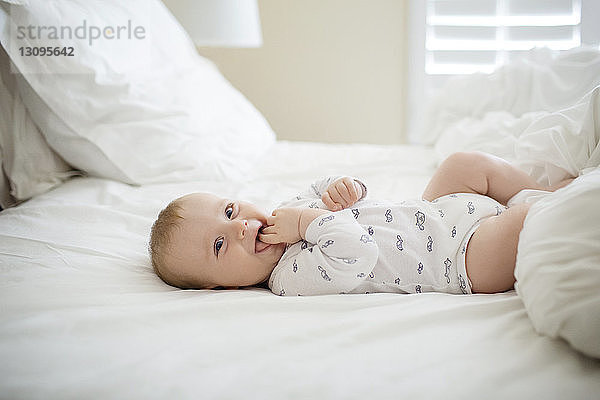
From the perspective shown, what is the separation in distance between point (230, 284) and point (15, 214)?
0.56 m

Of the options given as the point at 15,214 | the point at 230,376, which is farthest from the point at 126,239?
the point at 230,376

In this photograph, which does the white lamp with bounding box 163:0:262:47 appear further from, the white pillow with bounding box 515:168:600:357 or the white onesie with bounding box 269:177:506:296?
the white pillow with bounding box 515:168:600:357

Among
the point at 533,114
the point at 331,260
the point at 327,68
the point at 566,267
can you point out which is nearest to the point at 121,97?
the point at 331,260

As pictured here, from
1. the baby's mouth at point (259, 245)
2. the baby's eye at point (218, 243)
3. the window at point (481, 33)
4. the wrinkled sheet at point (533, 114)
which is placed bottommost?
the baby's mouth at point (259, 245)

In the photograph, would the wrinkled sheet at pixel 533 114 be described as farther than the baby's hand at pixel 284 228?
Yes

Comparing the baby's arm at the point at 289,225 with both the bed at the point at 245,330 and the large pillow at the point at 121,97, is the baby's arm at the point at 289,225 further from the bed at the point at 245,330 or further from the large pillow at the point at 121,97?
the large pillow at the point at 121,97

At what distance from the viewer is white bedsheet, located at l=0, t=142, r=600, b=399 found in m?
0.65

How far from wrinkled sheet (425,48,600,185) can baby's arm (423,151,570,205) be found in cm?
7

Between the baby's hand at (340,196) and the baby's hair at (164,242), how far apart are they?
0.28 metres

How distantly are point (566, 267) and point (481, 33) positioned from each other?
2105mm

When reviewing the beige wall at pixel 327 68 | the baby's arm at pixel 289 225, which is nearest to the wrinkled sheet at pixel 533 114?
the baby's arm at pixel 289 225

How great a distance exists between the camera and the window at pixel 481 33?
7.63 ft

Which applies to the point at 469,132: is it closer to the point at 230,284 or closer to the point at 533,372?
the point at 230,284

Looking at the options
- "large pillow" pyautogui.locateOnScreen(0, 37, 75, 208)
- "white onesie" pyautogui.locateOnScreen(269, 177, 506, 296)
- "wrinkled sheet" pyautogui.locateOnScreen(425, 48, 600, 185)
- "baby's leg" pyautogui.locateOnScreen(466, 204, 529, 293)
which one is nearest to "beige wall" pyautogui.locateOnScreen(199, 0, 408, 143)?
"wrinkled sheet" pyautogui.locateOnScreen(425, 48, 600, 185)
